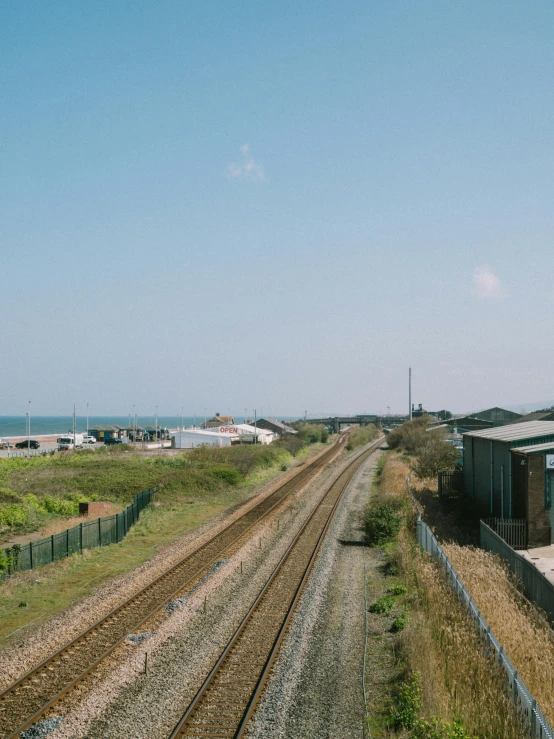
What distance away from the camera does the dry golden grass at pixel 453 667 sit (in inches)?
386

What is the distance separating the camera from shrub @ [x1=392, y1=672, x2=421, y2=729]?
416 inches

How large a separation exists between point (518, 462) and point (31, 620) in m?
20.1

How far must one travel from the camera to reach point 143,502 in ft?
124

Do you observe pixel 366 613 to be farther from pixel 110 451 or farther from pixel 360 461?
pixel 110 451

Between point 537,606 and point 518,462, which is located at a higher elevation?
point 518,462

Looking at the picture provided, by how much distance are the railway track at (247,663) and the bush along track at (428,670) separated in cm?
232

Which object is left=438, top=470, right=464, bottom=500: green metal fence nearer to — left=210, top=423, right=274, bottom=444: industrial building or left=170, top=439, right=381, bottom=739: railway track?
left=170, top=439, right=381, bottom=739: railway track

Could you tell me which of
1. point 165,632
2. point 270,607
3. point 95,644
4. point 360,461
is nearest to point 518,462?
point 270,607

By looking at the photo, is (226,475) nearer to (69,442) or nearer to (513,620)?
(513,620)

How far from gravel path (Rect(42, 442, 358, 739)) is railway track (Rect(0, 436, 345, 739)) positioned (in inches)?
17.6

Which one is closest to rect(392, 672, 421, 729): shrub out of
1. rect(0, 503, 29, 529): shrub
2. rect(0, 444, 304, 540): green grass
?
rect(0, 444, 304, 540): green grass

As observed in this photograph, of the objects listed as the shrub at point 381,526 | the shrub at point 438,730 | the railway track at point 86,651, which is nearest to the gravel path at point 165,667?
the railway track at point 86,651

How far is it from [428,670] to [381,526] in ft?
49.5

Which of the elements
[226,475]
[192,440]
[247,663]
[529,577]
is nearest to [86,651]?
[247,663]
